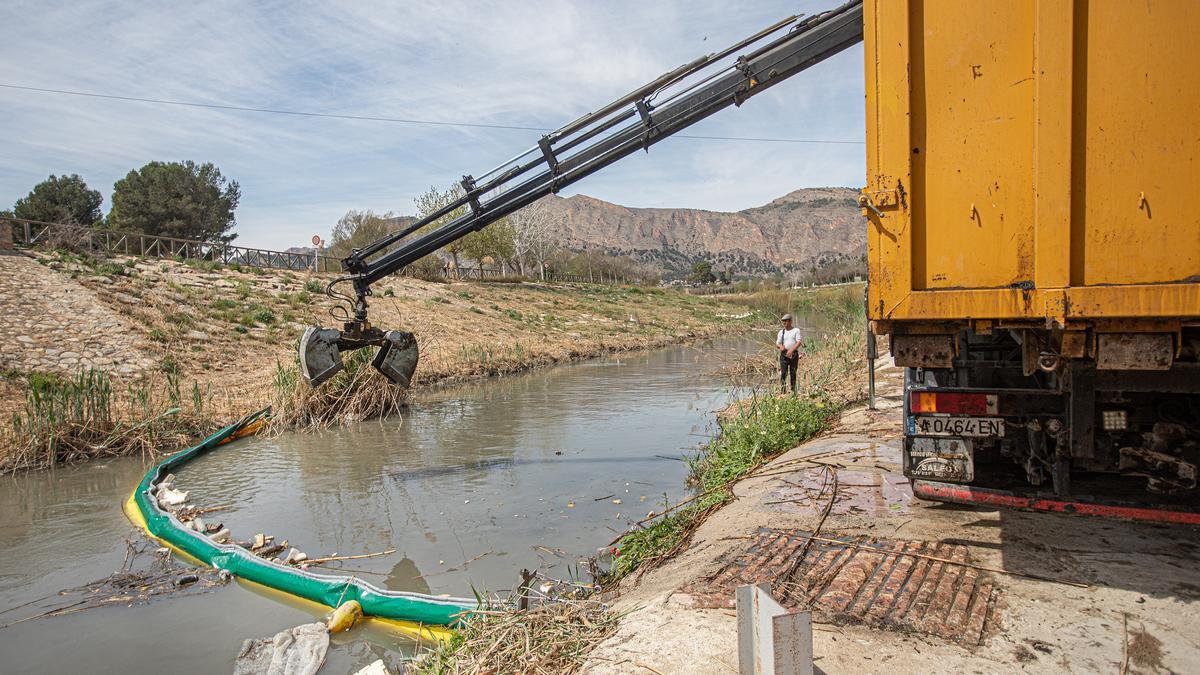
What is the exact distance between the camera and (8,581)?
612 cm

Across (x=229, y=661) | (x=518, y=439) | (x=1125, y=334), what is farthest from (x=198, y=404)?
(x=1125, y=334)

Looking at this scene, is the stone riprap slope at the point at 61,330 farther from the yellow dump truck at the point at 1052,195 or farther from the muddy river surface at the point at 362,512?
the yellow dump truck at the point at 1052,195

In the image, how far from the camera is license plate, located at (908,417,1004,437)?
4340 mm

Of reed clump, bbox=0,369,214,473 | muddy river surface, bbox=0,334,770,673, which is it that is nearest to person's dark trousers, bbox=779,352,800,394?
muddy river surface, bbox=0,334,770,673

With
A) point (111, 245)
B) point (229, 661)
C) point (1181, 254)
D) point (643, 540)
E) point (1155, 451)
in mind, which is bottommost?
point (229, 661)

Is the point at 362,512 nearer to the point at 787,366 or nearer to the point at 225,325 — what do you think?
the point at 787,366

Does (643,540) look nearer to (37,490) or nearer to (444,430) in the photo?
(444,430)

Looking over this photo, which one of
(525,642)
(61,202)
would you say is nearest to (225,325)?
(525,642)

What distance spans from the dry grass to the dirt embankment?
1057cm

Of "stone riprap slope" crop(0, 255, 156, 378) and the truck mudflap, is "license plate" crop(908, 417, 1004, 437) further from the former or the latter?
"stone riprap slope" crop(0, 255, 156, 378)

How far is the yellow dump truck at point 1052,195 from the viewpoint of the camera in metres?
3.34

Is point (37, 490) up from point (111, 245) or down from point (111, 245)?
down

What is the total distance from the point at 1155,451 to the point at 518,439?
338 inches

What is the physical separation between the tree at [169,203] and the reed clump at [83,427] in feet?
138
